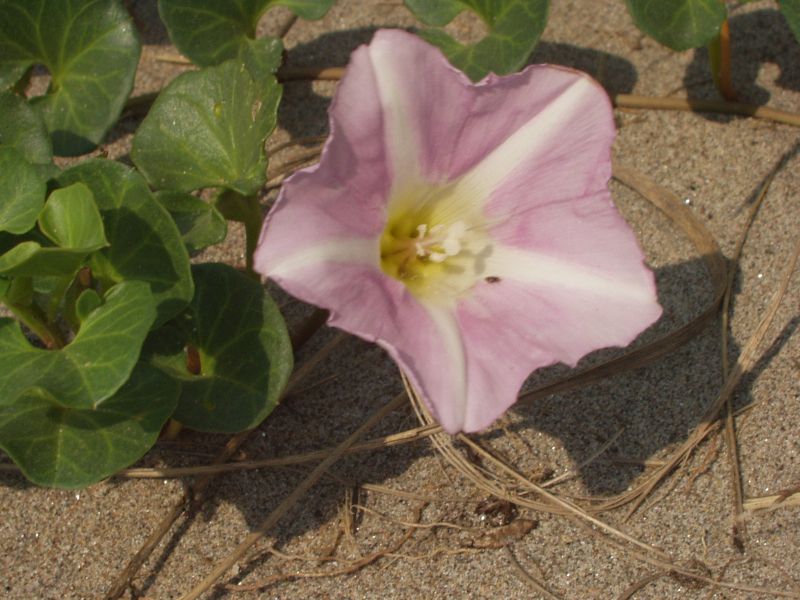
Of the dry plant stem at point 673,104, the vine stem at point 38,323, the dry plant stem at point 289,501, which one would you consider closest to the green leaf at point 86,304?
the vine stem at point 38,323

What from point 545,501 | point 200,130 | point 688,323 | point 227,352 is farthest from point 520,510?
point 200,130

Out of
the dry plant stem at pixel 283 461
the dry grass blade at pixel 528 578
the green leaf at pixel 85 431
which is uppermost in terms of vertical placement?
the green leaf at pixel 85 431

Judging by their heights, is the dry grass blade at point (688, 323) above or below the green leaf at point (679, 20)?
below

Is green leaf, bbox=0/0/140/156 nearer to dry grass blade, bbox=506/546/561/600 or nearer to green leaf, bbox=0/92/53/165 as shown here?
green leaf, bbox=0/92/53/165

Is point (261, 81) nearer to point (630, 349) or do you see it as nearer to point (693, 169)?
point (630, 349)

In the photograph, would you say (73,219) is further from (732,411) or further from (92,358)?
(732,411)

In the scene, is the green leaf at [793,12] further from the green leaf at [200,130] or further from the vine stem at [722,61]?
the green leaf at [200,130]
